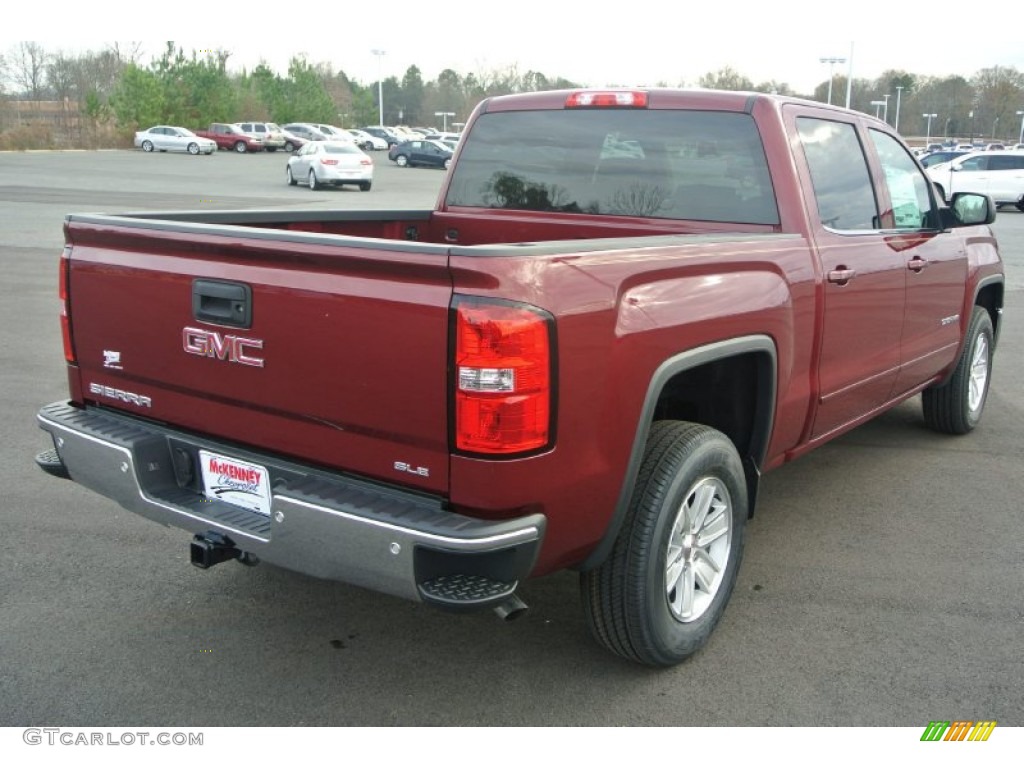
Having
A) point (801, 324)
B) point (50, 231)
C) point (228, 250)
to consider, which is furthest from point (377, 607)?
point (50, 231)

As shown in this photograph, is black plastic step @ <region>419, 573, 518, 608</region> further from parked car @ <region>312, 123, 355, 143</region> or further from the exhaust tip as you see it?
parked car @ <region>312, 123, 355, 143</region>

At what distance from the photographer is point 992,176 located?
28.0 metres

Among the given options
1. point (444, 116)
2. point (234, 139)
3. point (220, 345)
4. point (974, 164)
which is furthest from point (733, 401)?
point (444, 116)

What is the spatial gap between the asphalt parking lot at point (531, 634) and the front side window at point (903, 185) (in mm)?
1446

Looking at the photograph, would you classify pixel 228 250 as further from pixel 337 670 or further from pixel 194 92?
pixel 194 92

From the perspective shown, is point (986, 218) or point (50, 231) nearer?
point (986, 218)

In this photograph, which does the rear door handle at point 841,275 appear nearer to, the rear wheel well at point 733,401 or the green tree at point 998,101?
the rear wheel well at point 733,401

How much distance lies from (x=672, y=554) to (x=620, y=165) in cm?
192

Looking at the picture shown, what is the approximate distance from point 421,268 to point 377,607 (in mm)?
1749

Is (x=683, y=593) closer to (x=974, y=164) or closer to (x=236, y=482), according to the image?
(x=236, y=482)

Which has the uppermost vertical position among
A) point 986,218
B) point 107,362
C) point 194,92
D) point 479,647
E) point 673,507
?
point 194,92

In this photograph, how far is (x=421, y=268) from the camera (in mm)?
2590

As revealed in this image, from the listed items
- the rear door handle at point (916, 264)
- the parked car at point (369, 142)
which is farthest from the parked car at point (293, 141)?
the rear door handle at point (916, 264)

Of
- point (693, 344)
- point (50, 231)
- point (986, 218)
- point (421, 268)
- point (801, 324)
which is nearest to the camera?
point (421, 268)
